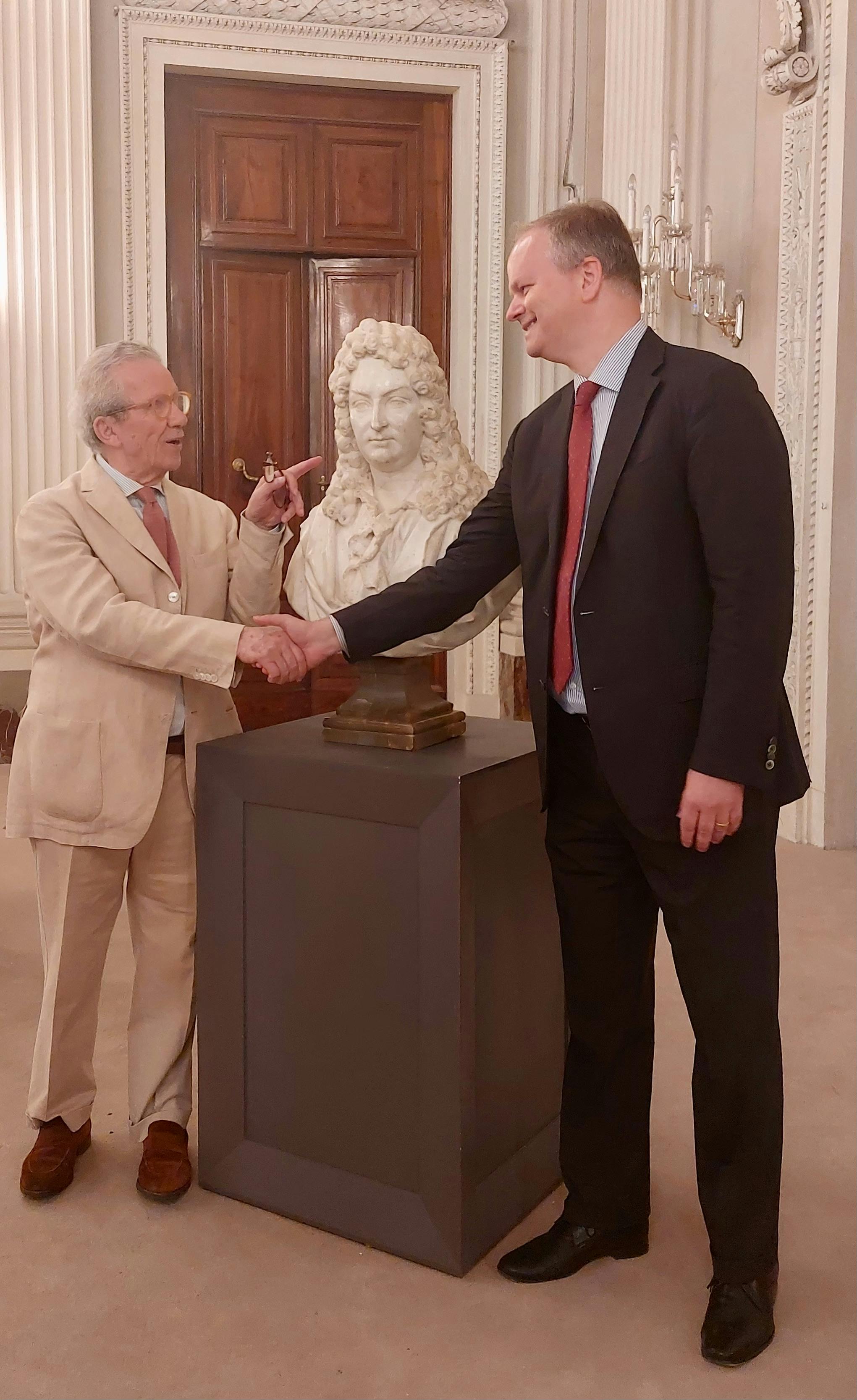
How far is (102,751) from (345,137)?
5060mm

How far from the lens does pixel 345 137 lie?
6.50 meters

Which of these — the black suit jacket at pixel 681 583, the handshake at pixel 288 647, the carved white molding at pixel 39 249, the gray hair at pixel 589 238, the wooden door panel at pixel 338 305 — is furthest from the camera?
the wooden door panel at pixel 338 305

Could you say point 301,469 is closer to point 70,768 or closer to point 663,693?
point 70,768

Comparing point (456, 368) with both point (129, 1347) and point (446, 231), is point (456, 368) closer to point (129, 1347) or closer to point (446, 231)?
point (446, 231)

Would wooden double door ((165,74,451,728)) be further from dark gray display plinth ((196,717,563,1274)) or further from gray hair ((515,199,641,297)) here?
gray hair ((515,199,641,297))

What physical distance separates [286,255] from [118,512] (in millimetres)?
4553

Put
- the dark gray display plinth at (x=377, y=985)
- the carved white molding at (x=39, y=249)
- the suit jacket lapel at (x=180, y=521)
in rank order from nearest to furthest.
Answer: the dark gray display plinth at (x=377, y=985) < the suit jacket lapel at (x=180, y=521) < the carved white molding at (x=39, y=249)

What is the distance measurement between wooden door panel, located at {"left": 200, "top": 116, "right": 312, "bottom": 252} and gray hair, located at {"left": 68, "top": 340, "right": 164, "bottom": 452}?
4.32 metres

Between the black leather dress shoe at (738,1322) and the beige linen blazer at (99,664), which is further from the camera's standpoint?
the beige linen blazer at (99,664)

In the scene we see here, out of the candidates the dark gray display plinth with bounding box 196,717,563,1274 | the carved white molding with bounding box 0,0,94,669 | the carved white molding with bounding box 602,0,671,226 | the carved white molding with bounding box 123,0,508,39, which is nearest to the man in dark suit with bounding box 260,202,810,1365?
the dark gray display plinth with bounding box 196,717,563,1274

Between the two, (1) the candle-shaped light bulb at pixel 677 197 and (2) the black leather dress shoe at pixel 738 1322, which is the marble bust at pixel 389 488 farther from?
(1) the candle-shaped light bulb at pixel 677 197

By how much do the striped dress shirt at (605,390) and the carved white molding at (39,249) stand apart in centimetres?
479

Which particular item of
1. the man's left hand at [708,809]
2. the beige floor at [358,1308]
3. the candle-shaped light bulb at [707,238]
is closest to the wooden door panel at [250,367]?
the candle-shaped light bulb at [707,238]

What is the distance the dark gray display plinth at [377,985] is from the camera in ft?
7.09
